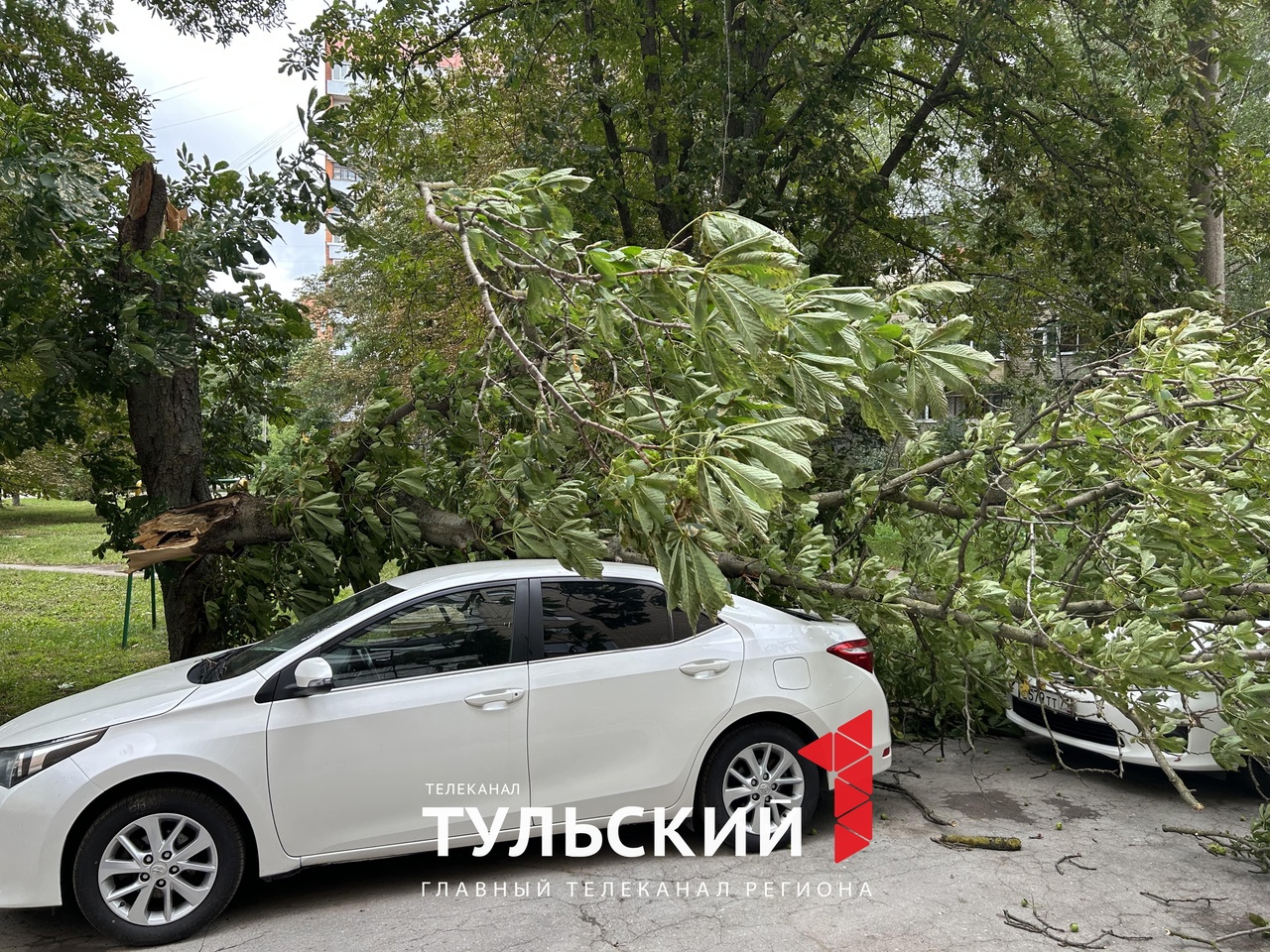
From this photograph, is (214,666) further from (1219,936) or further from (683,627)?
(1219,936)

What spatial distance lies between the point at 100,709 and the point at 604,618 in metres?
2.33

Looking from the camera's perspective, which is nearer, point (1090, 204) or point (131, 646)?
point (1090, 204)

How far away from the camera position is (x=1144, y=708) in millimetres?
4590

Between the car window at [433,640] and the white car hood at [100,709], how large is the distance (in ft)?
2.40

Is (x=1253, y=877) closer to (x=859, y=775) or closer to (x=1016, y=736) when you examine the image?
(x=859, y=775)

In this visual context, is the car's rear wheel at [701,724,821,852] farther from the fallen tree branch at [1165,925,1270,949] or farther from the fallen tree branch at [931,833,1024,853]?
the fallen tree branch at [1165,925,1270,949]

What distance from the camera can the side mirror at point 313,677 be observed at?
4.51 metres

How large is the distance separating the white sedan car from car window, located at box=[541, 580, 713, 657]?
0.4 inches

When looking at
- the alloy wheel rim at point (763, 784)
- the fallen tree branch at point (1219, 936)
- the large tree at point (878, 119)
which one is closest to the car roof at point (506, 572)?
the alloy wheel rim at point (763, 784)

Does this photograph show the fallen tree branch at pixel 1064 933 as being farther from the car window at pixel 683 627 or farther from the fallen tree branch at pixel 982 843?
the car window at pixel 683 627

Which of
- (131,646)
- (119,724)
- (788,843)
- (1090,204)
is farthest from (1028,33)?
(131,646)

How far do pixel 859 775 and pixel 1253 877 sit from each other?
1967 millimetres

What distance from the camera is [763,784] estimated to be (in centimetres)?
527

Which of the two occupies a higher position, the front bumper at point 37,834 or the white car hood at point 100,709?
the white car hood at point 100,709
